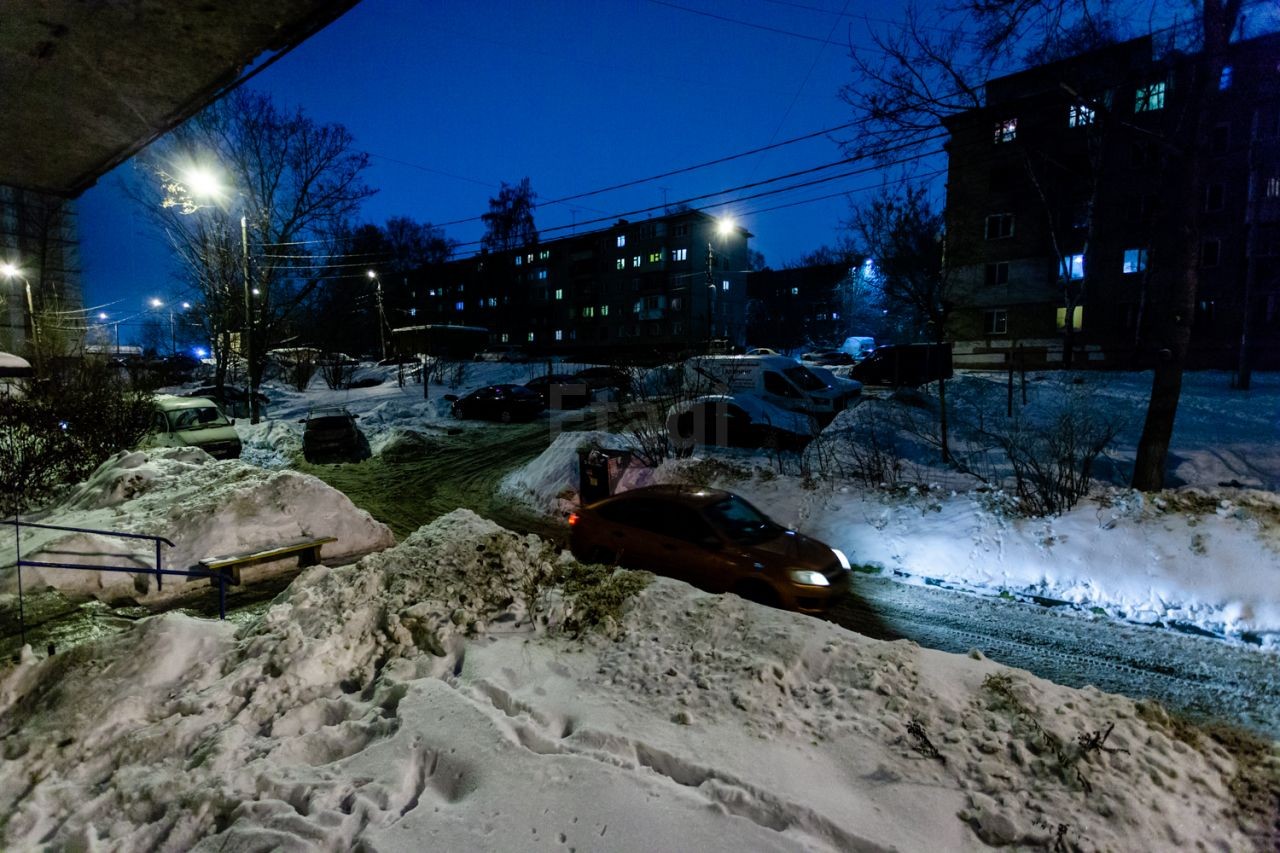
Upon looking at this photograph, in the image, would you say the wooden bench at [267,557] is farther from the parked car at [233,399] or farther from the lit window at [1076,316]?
the lit window at [1076,316]

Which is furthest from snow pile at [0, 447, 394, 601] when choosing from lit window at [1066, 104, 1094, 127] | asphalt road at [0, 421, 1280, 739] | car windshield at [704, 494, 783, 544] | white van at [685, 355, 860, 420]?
lit window at [1066, 104, 1094, 127]

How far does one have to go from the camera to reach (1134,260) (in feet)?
92.4

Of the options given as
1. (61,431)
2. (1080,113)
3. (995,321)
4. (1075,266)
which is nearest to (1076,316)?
(1075,266)

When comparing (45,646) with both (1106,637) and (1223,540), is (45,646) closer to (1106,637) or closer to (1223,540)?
(1106,637)

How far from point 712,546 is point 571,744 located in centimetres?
362

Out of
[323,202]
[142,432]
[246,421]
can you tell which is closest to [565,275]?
[323,202]

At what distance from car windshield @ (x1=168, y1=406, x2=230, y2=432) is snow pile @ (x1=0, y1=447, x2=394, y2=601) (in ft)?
14.4

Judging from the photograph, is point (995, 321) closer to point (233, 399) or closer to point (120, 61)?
point (120, 61)

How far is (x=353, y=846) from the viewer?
2.79 meters

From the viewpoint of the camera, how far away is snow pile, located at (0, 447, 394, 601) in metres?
7.56

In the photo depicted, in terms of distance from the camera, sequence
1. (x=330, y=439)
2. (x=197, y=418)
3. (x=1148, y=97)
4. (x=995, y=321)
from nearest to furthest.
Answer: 1. (x=1148, y=97)
2. (x=197, y=418)
3. (x=330, y=439)
4. (x=995, y=321)

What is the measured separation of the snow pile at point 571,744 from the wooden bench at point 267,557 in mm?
2978

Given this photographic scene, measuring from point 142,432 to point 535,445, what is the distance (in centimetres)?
977

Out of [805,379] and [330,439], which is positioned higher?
[805,379]
